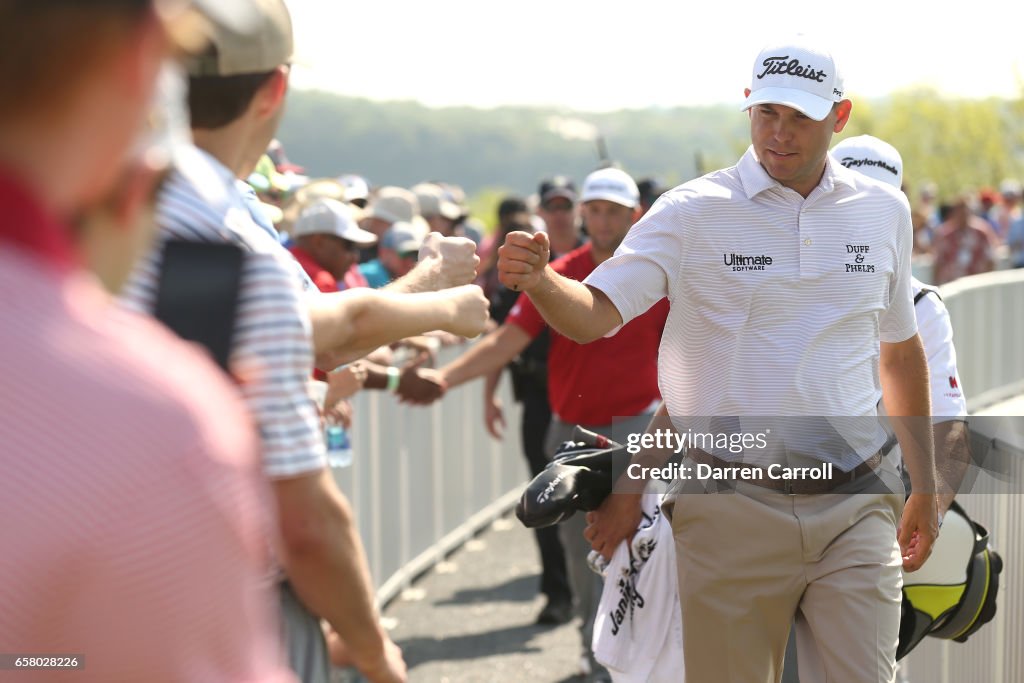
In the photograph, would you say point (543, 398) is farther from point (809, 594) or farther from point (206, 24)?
point (206, 24)

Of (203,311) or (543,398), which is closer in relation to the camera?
(203,311)

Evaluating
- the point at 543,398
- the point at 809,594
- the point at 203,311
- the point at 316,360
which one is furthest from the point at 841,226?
the point at 543,398

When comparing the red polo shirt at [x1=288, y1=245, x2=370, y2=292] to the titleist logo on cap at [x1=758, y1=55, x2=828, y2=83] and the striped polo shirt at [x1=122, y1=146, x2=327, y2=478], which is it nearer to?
the titleist logo on cap at [x1=758, y1=55, x2=828, y2=83]

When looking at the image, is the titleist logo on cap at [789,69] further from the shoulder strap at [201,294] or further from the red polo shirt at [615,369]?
the shoulder strap at [201,294]

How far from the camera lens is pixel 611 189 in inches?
311

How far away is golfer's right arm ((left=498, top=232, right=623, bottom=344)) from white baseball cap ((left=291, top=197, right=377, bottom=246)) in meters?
3.24

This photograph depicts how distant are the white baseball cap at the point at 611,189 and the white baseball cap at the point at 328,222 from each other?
131cm

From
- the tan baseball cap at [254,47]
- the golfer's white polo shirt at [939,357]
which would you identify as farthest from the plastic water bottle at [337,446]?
the tan baseball cap at [254,47]

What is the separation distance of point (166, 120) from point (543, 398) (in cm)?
759

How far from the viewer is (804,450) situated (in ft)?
14.2

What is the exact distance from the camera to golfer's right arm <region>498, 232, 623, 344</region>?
12.9ft

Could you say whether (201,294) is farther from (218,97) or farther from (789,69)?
(789,69)

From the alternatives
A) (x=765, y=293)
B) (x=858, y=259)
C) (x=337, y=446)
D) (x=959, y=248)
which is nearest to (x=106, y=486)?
(x=765, y=293)

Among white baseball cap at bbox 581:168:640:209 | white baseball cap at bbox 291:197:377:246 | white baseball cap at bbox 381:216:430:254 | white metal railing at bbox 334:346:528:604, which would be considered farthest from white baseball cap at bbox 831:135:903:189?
white baseball cap at bbox 381:216:430:254
